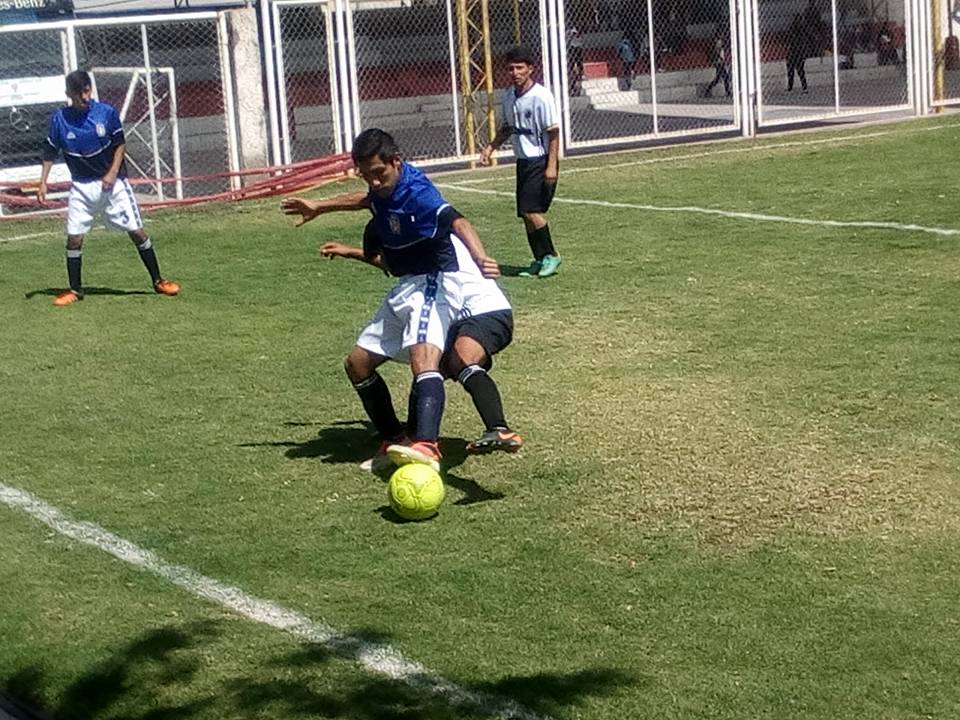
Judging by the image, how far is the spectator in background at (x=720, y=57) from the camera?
2809 centimetres

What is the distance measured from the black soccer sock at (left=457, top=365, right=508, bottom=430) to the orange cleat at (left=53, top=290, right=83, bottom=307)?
6893 mm

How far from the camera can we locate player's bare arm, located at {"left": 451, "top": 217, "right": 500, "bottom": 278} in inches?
317

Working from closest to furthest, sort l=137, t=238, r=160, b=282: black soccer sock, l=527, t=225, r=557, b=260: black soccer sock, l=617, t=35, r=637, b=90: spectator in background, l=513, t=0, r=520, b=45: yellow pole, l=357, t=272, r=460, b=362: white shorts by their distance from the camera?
l=357, t=272, r=460, b=362: white shorts
l=527, t=225, r=557, b=260: black soccer sock
l=137, t=238, r=160, b=282: black soccer sock
l=513, t=0, r=520, b=45: yellow pole
l=617, t=35, r=637, b=90: spectator in background

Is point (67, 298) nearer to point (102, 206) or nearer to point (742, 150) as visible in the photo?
point (102, 206)

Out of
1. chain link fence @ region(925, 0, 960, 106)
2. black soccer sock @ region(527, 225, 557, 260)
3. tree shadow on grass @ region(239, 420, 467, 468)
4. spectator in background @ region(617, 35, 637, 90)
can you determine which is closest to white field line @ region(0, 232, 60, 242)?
black soccer sock @ region(527, 225, 557, 260)

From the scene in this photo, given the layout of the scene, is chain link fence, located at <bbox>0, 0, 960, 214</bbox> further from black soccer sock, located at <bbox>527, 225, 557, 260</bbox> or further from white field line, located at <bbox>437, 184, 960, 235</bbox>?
black soccer sock, located at <bbox>527, 225, 557, 260</bbox>

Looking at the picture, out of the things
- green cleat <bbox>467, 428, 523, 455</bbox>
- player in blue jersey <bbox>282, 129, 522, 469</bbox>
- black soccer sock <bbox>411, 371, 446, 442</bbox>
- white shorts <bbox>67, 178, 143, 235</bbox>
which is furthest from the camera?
white shorts <bbox>67, 178, 143, 235</bbox>

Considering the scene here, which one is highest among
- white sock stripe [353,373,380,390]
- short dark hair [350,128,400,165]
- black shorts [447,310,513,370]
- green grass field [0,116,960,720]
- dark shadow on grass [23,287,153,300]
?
short dark hair [350,128,400,165]

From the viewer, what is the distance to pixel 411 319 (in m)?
8.41

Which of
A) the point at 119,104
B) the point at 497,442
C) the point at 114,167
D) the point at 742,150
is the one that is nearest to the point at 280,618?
the point at 497,442

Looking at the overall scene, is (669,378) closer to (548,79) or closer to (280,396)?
(280,396)

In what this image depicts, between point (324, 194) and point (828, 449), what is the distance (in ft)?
45.2

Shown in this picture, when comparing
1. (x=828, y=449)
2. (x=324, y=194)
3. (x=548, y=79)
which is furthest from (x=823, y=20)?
(x=828, y=449)

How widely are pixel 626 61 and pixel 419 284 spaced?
854 inches
